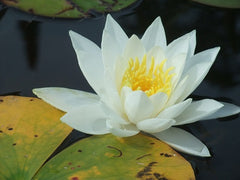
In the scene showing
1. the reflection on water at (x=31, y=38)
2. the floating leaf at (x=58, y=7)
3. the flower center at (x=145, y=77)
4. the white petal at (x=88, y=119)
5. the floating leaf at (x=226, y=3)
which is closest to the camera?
the white petal at (x=88, y=119)

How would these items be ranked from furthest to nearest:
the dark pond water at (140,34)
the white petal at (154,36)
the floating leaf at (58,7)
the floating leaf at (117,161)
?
the floating leaf at (58,7) → the white petal at (154,36) → the dark pond water at (140,34) → the floating leaf at (117,161)

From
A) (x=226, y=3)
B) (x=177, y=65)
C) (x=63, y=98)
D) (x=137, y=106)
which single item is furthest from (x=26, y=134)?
(x=226, y=3)

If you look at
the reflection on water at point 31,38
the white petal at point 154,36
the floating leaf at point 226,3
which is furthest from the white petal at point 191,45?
the reflection on water at point 31,38

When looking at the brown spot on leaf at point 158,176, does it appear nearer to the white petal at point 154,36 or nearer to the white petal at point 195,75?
the white petal at point 195,75

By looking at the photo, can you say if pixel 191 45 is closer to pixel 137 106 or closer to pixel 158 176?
pixel 137 106

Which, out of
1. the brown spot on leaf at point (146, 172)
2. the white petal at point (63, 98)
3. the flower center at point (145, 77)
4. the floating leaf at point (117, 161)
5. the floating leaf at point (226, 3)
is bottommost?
the brown spot on leaf at point (146, 172)

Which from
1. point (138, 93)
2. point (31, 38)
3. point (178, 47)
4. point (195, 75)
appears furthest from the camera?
point (31, 38)

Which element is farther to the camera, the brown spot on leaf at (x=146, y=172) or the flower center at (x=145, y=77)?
the flower center at (x=145, y=77)

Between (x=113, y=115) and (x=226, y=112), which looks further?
(x=226, y=112)
